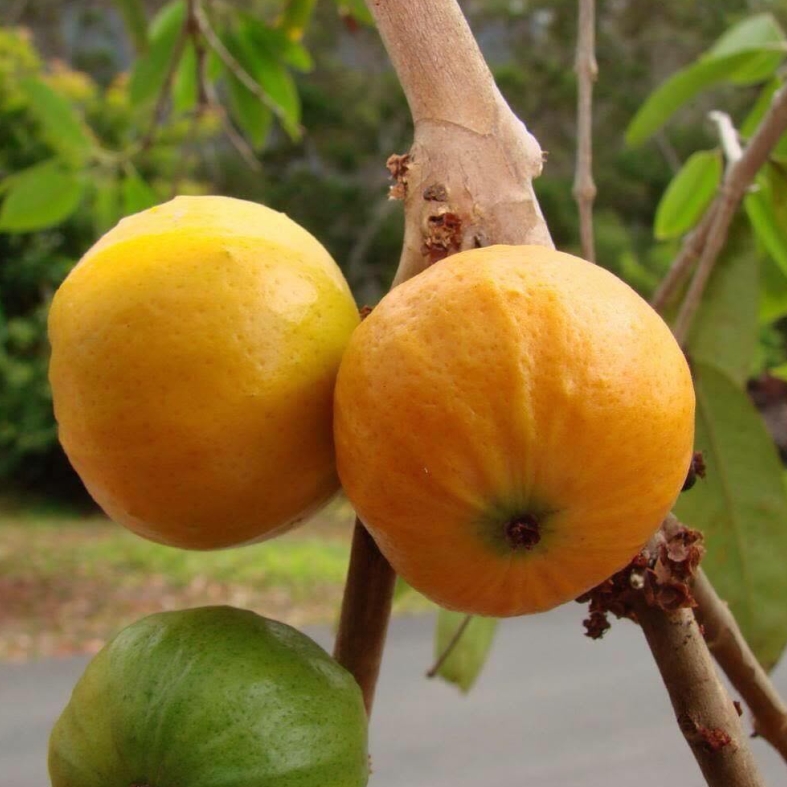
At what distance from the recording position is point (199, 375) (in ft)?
1.80

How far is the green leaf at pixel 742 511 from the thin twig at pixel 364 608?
0.45 meters

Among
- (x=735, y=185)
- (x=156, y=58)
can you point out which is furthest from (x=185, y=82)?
(x=735, y=185)

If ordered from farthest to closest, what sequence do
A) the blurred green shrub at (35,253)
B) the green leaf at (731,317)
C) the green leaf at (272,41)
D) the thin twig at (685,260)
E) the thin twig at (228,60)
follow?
the blurred green shrub at (35,253) < the green leaf at (272,41) < the thin twig at (228,60) < the green leaf at (731,317) < the thin twig at (685,260)

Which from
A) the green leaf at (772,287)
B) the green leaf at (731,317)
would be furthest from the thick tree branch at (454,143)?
the green leaf at (772,287)

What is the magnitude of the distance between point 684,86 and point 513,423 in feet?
3.53

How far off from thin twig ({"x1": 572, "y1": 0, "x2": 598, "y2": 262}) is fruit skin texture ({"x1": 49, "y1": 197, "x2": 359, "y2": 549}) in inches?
12.9

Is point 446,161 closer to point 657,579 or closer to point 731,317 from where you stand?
point 657,579

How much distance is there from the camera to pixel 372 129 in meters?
13.3

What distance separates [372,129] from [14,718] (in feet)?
32.6

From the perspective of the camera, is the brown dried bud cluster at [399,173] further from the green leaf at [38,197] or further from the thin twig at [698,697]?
the green leaf at [38,197]

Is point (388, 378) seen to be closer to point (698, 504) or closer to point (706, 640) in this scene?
point (706, 640)

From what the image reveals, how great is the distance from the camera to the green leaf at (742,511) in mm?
927

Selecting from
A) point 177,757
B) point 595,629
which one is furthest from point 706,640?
point 177,757

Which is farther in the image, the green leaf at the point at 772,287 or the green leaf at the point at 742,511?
the green leaf at the point at 772,287
